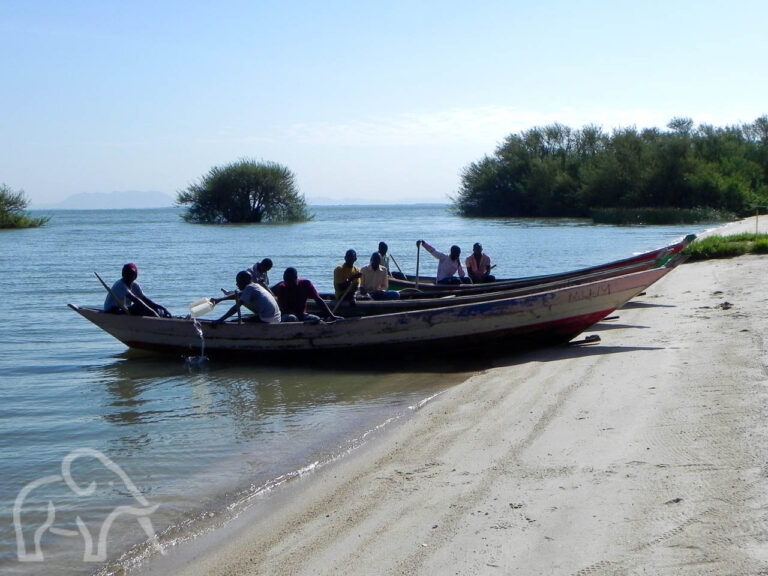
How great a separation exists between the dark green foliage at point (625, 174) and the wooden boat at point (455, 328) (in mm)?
42997

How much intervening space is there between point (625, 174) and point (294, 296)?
5169 centimetres

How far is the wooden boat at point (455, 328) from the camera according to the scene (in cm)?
1048

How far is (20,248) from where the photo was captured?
41031 millimetres

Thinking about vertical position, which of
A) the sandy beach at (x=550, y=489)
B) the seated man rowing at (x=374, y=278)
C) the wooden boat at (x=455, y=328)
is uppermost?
the seated man rowing at (x=374, y=278)

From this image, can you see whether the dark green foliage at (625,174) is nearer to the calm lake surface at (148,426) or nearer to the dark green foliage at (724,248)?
the dark green foliage at (724,248)

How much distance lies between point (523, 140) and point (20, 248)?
44970 mm

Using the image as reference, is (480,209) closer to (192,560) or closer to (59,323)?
(59,323)

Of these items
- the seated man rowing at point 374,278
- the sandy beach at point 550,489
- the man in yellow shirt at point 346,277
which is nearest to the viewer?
the sandy beach at point 550,489

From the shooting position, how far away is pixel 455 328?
35.0ft

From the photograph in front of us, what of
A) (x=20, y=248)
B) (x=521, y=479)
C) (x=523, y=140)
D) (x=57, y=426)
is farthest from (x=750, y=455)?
(x=523, y=140)

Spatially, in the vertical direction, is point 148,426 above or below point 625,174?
below

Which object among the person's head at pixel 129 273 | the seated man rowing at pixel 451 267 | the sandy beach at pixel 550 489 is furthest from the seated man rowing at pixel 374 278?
the sandy beach at pixel 550 489

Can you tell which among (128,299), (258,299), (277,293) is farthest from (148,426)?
(128,299)
